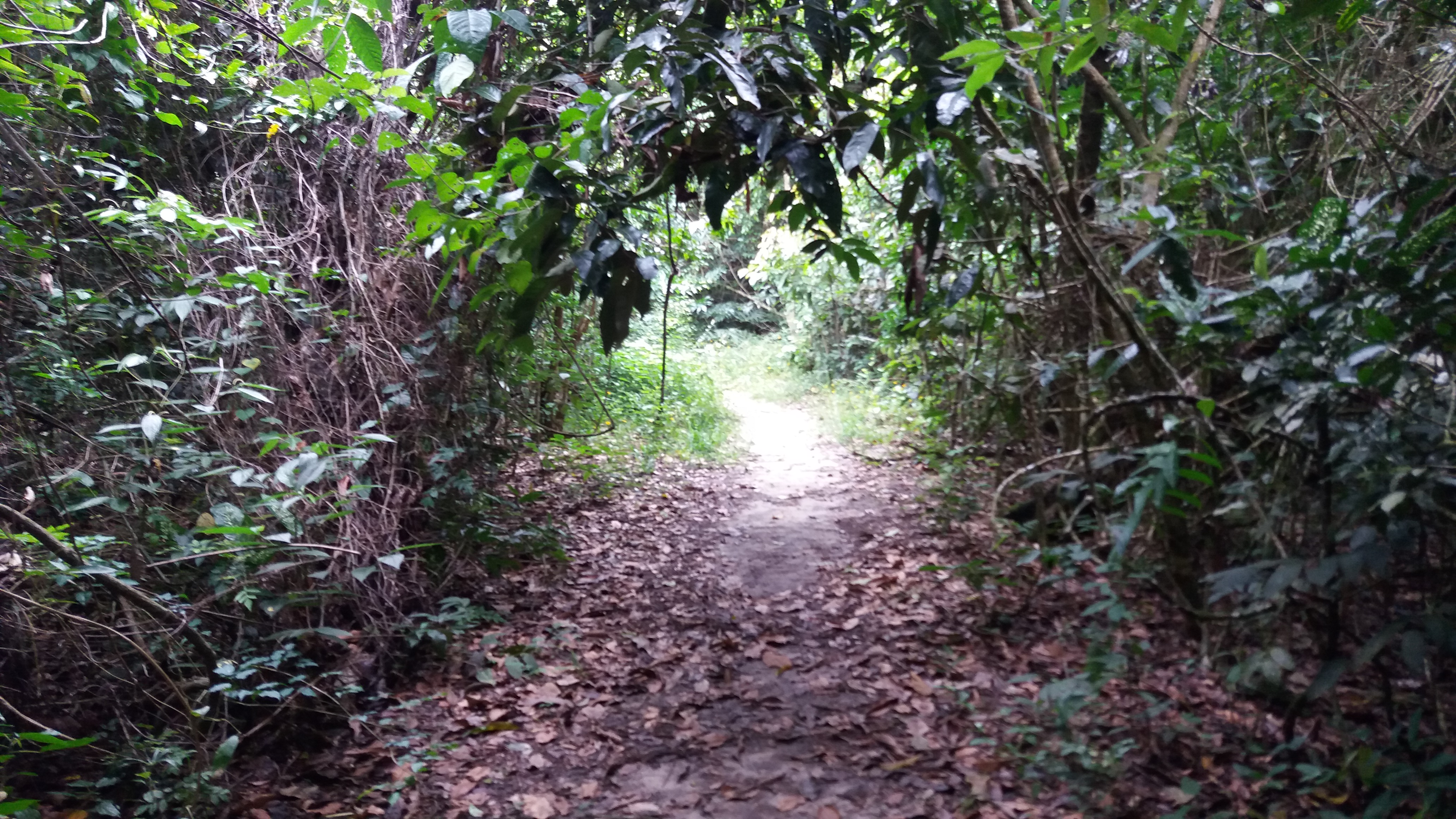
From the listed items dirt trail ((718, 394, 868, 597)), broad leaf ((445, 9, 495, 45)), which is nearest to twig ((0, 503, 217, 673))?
broad leaf ((445, 9, 495, 45))

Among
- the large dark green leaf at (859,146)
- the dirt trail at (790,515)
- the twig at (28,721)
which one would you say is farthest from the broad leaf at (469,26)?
the dirt trail at (790,515)

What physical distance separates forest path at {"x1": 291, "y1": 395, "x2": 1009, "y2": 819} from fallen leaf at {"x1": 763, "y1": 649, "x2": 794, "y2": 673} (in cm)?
1

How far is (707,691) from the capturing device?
12.0ft

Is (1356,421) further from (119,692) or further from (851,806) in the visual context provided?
(119,692)

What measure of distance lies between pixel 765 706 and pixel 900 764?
72cm

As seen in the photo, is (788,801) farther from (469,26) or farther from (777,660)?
(469,26)

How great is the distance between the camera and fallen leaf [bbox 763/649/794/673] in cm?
382

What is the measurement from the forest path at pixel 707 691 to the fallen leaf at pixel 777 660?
0.04 feet

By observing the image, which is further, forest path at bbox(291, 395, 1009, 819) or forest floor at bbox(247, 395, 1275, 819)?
forest path at bbox(291, 395, 1009, 819)

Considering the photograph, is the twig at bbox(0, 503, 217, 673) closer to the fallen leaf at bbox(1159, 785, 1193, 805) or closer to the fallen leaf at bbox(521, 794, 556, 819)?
the fallen leaf at bbox(521, 794, 556, 819)

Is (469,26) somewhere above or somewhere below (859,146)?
above

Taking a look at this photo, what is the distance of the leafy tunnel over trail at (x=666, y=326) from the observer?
7.41 ft

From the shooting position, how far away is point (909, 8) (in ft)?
8.27

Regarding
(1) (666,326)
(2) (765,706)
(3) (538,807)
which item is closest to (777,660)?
(2) (765,706)
